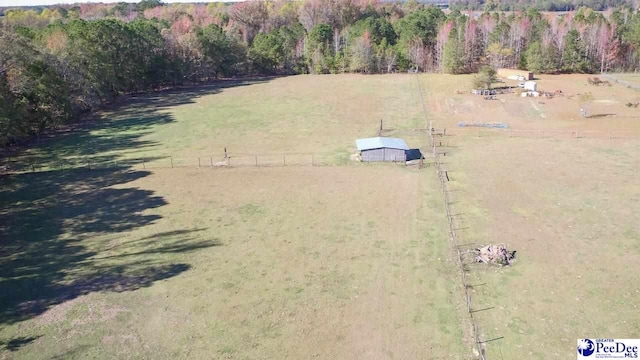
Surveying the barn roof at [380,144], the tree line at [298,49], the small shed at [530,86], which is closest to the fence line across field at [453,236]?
the barn roof at [380,144]

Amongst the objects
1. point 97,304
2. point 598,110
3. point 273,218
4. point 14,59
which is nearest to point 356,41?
point 598,110

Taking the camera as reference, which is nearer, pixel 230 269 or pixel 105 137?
pixel 230 269

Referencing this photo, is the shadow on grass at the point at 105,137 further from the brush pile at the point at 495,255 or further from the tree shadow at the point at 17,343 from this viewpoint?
the brush pile at the point at 495,255

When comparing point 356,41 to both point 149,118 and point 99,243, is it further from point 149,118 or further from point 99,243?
point 99,243

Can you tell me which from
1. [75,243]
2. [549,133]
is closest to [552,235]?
[549,133]

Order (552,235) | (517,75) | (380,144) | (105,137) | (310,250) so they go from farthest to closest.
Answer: (517,75), (105,137), (380,144), (552,235), (310,250)

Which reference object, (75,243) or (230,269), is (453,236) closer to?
(230,269)
